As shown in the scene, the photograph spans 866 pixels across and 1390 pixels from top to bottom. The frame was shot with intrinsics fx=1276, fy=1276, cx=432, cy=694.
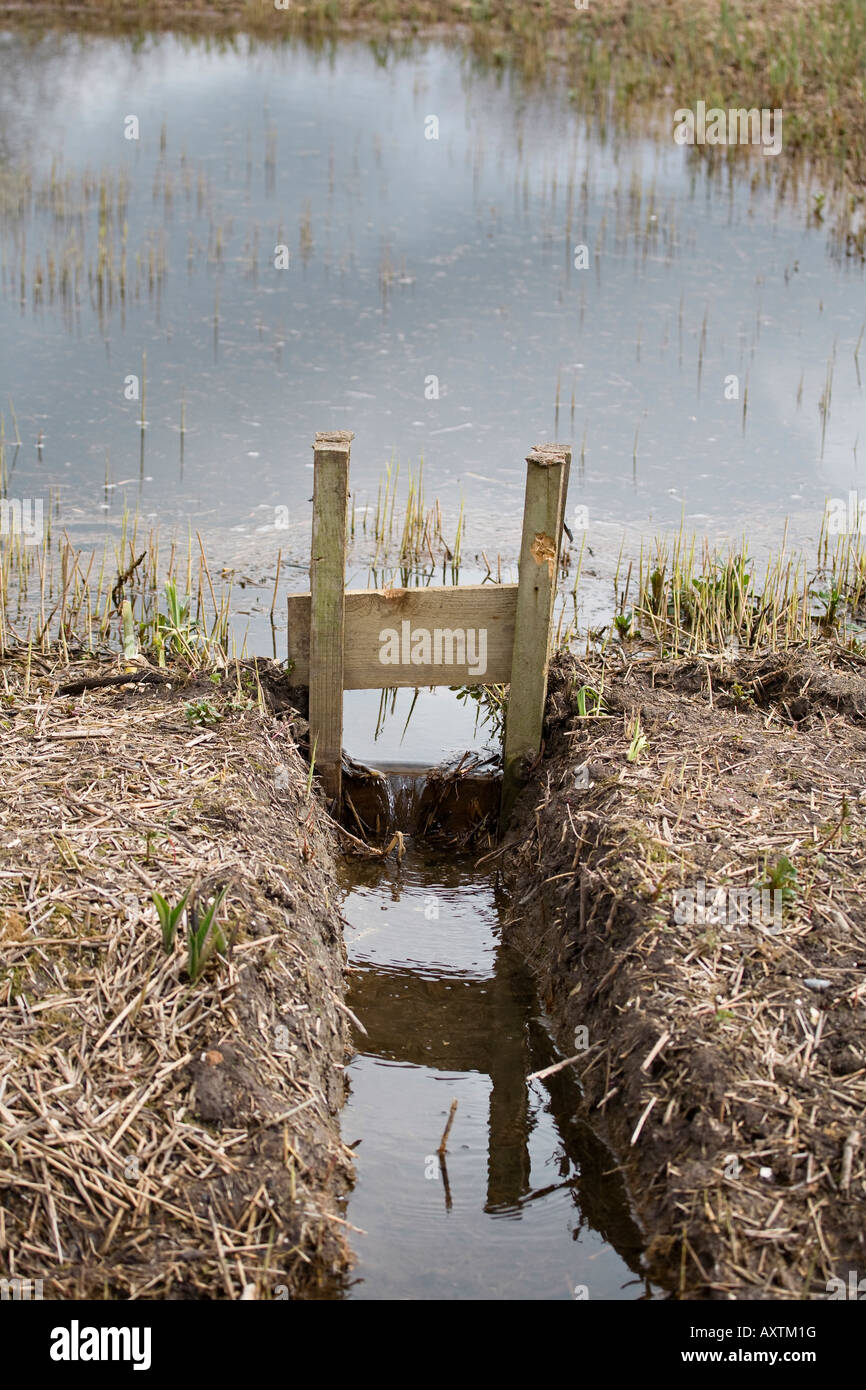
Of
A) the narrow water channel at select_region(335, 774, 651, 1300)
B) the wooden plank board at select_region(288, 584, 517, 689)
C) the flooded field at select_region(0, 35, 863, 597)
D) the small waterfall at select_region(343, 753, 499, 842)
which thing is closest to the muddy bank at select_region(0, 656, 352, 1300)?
the narrow water channel at select_region(335, 774, 651, 1300)

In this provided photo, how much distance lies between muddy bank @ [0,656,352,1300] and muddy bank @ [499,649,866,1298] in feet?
2.98

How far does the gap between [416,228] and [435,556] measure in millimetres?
6765

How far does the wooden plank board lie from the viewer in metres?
5.68

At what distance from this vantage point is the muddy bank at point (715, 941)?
11.2ft

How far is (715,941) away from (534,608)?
6.57 feet

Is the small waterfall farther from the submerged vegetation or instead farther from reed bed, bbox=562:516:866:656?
the submerged vegetation

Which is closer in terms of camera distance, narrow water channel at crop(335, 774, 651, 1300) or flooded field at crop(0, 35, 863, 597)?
narrow water channel at crop(335, 774, 651, 1300)

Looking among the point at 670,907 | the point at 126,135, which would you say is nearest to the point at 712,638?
the point at 670,907

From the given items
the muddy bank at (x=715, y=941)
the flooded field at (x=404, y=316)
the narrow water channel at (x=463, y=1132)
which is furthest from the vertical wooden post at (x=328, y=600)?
the flooded field at (x=404, y=316)

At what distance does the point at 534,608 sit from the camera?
5.70m

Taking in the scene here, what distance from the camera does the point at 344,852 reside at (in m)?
5.94

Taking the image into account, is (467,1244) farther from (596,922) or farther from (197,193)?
(197,193)

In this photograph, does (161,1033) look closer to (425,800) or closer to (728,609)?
(425,800)

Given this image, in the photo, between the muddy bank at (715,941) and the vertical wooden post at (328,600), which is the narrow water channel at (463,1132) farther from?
the vertical wooden post at (328,600)
